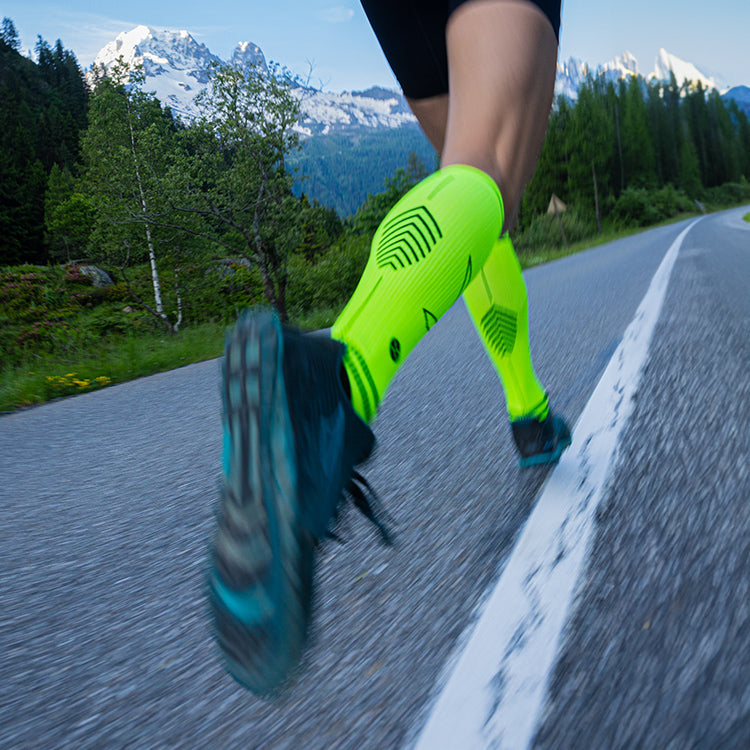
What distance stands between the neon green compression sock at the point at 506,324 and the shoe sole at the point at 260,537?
0.73 meters

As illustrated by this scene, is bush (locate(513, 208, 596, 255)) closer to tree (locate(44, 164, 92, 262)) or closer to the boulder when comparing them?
the boulder

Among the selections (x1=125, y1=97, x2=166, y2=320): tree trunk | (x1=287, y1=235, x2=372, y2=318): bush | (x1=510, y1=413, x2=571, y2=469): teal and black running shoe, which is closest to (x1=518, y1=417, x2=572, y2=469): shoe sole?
(x1=510, y1=413, x2=571, y2=469): teal and black running shoe

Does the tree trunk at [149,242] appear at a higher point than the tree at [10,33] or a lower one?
lower

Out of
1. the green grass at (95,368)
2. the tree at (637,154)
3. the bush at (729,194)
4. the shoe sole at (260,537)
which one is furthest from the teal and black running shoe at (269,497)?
the bush at (729,194)

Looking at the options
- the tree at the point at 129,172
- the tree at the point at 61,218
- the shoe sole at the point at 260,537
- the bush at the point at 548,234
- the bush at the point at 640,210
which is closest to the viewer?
the shoe sole at the point at 260,537

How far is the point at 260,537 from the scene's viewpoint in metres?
0.58

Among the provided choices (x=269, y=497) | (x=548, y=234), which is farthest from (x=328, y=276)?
(x=548, y=234)

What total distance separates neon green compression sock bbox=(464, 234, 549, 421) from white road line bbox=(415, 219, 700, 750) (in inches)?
7.9

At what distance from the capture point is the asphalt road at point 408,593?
26.8 inches

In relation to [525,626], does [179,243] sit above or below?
above

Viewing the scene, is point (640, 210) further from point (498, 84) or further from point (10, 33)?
point (10, 33)

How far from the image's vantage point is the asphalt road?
682mm

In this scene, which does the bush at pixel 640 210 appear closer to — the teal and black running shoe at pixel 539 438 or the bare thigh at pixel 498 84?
the teal and black running shoe at pixel 539 438

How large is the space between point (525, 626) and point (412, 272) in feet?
1.67
